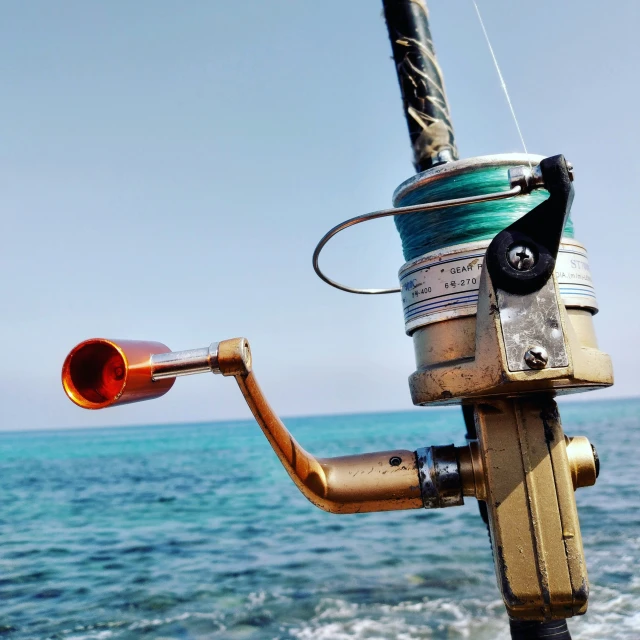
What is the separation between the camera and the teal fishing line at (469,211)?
1522 mm

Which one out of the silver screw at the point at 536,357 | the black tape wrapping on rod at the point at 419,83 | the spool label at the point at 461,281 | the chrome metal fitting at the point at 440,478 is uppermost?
the black tape wrapping on rod at the point at 419,83

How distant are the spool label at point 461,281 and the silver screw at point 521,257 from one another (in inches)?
6.1

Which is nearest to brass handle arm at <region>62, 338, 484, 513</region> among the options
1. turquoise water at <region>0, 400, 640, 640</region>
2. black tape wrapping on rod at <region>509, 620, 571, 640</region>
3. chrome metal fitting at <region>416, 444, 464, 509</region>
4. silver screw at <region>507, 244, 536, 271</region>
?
chrome metal fitting at <region>416, 444, 464, 509</region>

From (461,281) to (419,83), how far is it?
694 millimetres

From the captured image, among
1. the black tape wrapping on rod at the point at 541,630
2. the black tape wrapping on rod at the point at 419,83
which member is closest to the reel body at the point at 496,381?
the black tape wrapping on rod at the point at 541,630

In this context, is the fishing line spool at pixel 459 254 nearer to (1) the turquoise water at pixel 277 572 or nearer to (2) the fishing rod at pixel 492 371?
(2) the fishing rod at pixel 492 371

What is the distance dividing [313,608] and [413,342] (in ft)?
18.0

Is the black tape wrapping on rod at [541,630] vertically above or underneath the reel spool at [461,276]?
underneath

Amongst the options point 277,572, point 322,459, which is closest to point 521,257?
point 322,459

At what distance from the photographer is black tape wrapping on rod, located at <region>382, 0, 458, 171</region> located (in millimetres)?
1812

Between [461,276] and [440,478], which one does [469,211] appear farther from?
[440,478]

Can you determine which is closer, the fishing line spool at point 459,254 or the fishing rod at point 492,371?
the fishing rod at point 492,371

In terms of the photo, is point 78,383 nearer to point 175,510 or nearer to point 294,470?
point 294,470

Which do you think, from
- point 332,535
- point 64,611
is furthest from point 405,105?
point 332,535
